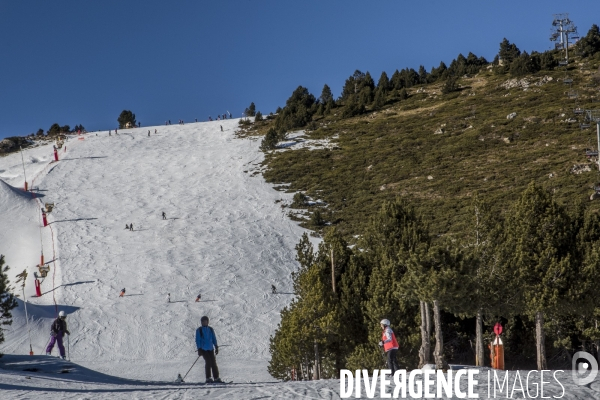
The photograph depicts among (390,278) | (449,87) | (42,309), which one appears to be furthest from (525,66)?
(42,309)

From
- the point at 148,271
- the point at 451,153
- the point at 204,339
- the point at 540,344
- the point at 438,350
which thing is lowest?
the point at 540,344

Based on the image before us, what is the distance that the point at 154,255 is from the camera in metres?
39.5

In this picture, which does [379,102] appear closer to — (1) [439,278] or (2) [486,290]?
(2) [486,290]

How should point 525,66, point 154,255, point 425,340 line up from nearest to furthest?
point 425,340, point 154,255, point 525,66

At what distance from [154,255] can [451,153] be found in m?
33.3

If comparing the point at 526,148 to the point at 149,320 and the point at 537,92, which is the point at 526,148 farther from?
the point at 149,320

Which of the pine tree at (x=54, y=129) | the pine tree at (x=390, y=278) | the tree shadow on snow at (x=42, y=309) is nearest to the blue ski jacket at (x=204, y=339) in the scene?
the pine tree at (x=390, y=278)

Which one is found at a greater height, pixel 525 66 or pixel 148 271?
pixel 525 66

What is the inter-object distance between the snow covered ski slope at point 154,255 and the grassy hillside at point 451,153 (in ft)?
18.4

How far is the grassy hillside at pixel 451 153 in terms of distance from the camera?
48688 millimetres

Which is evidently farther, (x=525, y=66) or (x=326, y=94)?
(x=326, y=94)

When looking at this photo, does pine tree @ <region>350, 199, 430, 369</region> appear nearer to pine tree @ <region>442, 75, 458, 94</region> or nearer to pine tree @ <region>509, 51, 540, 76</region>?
pine tree @ <region>442, 75, 458, 94</region>

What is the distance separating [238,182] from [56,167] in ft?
61.8

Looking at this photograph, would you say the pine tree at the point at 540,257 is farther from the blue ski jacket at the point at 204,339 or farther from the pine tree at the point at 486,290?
the blue ski jacket at the point at 204,339
